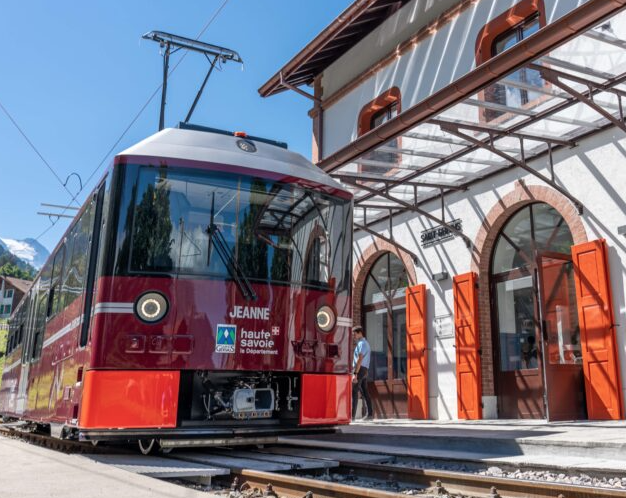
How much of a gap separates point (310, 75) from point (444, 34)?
5.49 meters

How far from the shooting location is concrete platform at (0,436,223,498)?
367cm

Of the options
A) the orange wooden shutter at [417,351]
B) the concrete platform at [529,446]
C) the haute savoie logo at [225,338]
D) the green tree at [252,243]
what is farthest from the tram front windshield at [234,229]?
the orange wooden shutter at [417,351]

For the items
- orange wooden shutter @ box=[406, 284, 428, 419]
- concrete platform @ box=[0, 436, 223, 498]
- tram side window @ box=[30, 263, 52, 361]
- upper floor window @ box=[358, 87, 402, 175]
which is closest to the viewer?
concrete platform @ box=[0, 436, 223, 498]

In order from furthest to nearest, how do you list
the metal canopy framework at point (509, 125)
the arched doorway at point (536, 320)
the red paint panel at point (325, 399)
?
the arched doorway at point (536, 320)
the metal canopy framework at point (509, 125)
the red paint panel at point (325, 399)

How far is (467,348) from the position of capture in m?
11.5

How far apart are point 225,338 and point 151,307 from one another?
0.71m

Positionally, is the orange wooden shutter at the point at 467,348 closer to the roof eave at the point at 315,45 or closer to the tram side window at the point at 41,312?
the roof eave at the point at 315,45

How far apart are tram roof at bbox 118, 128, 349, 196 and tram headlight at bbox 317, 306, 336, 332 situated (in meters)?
1.34

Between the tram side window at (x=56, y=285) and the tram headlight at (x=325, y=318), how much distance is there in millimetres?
3444

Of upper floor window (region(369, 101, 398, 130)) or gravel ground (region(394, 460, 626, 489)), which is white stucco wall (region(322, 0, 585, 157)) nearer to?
upper floor window (region(369, 101, 398, 130))

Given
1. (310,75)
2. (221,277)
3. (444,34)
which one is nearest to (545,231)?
(444,34)

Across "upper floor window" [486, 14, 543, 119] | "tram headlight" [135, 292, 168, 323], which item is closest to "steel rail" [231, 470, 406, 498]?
"tram headlight" [135, 292, 168, 323]

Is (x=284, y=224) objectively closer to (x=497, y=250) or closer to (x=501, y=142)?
(x=501, y=142)

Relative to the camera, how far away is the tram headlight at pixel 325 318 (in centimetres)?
647
